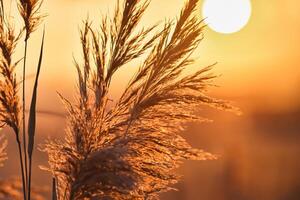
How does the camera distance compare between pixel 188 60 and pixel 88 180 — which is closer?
pixel 88 180

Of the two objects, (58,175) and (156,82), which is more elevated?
(156,82)

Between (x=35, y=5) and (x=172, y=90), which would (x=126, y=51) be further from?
(x=35, y=5)

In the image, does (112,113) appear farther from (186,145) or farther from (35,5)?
(35,5)

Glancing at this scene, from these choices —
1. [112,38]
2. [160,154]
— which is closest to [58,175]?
[160,154]

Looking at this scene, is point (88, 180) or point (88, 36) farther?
point (88, 36)

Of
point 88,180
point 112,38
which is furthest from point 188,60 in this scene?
point 88,180

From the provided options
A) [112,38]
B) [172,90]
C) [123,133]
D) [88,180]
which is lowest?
[88,180]
